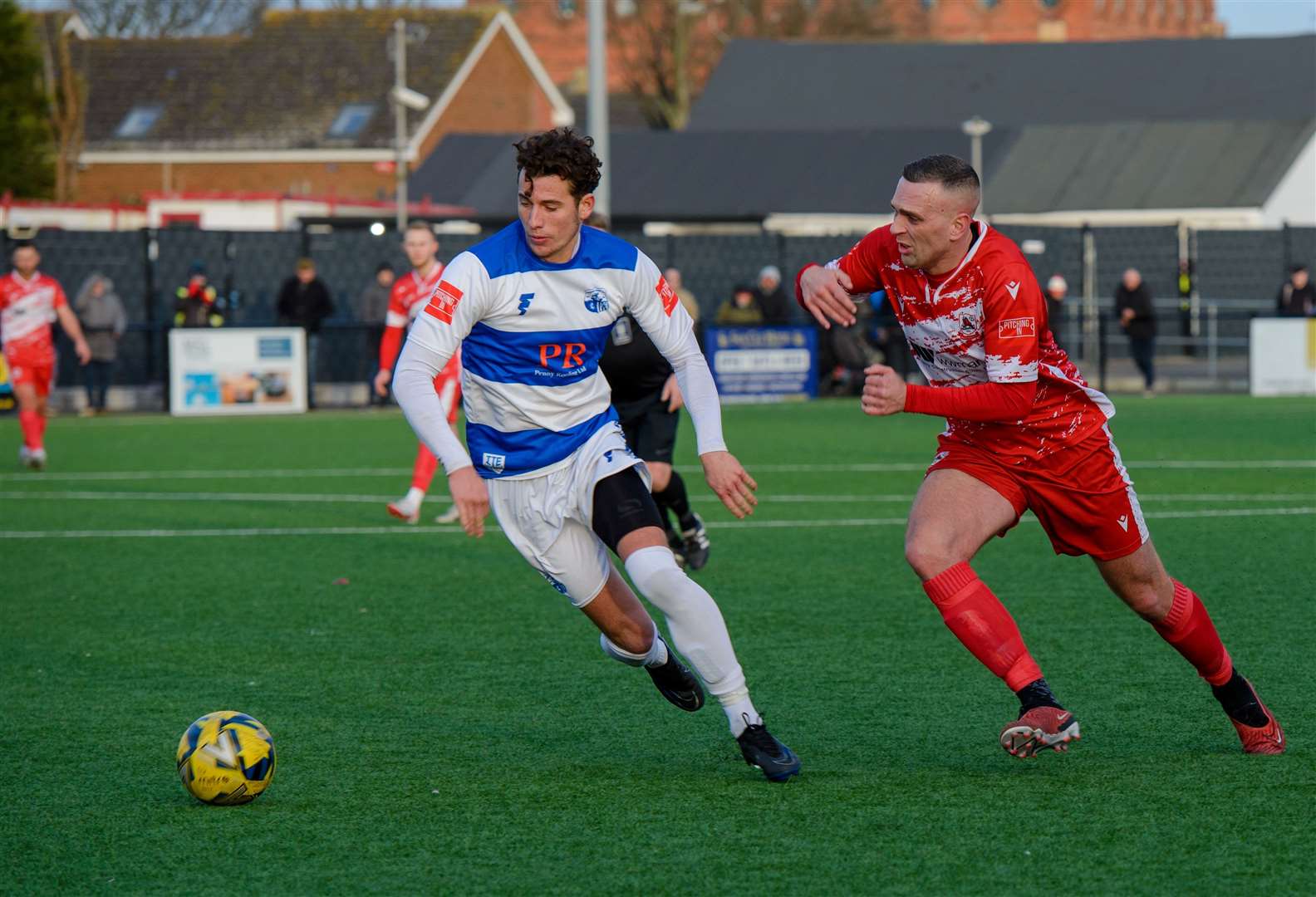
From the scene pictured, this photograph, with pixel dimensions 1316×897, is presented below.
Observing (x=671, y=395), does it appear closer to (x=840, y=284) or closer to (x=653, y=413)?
(x=653, y=413)

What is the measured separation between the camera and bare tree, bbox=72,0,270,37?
183 ft

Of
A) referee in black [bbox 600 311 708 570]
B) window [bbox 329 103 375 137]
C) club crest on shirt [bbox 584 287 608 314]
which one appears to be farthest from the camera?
window [bbox 329 103 375 137]

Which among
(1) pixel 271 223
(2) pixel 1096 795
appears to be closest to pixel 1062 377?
(2) pixel 1096 795

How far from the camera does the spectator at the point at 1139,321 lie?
96.6 ft

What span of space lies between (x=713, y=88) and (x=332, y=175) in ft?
37.8

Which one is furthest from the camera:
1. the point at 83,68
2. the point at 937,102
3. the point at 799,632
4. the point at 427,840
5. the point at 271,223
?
the point at 83,68

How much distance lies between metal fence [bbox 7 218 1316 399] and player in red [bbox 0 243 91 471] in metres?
8.66

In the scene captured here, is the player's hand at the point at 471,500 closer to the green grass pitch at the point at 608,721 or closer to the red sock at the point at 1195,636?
the green grass pitch at the point at 608,721

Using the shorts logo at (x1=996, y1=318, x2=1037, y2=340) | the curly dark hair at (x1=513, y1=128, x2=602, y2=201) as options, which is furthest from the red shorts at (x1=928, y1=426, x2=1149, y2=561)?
the curly dark hair at (x1=513, y1=128, x2=602, y2=201)

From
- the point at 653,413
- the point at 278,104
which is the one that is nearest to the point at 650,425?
the point at 653,413

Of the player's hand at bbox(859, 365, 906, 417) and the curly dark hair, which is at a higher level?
the curly dark hair

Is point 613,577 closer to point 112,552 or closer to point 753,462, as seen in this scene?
point 112,552

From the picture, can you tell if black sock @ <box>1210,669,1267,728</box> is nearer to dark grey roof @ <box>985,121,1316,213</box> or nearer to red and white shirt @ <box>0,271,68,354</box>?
red and white shirt @ <box>0,271,68,354</box>

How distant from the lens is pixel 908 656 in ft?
27.0
